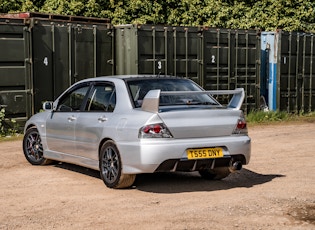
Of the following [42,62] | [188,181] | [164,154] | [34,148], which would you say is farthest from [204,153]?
[42,62]

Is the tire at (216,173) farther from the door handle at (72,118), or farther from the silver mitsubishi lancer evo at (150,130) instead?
the door handle at (72,118)

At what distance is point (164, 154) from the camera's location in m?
7.49

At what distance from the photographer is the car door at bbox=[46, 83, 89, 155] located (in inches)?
354

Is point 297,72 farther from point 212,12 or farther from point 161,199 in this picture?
point 161,199

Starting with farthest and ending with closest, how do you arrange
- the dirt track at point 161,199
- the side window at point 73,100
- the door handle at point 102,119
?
the side window at point 73,100, the door handle at point 102,119, the dirt track at point 161,199

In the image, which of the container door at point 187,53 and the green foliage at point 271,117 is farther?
the green foliage at point 271,117

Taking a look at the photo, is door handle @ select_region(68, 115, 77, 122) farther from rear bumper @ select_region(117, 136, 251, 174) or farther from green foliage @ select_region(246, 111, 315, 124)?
green foliage @ select_region(246, 111, 315, 124)

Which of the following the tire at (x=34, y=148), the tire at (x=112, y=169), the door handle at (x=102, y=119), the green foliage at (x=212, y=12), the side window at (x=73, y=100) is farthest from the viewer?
the green foliage at (x=212, y=12)

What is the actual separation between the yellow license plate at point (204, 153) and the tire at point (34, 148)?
10.1ft

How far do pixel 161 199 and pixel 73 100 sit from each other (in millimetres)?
2550

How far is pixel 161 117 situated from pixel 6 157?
15.0 feet

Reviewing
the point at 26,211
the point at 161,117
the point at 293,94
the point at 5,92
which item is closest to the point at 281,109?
the point at 293,94

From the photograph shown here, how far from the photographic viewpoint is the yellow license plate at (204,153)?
25.1 ft

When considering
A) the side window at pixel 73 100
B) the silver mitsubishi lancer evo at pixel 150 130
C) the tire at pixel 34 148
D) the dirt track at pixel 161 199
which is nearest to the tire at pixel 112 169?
the silver mitsubishi lancer evo at pixel 150 130
